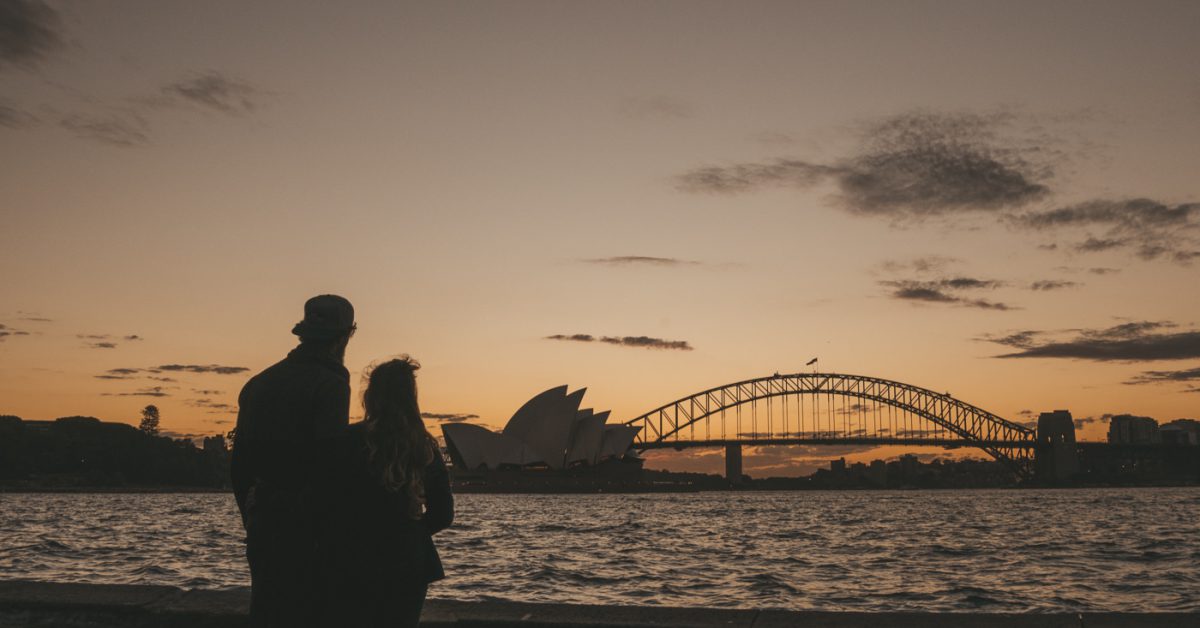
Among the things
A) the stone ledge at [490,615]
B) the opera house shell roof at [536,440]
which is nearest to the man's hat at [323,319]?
the stone ledge at [490,615]

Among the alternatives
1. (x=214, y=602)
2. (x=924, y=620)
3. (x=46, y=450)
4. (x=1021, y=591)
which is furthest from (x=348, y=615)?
(x=46, y=450)

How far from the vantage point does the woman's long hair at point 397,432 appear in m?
3.39

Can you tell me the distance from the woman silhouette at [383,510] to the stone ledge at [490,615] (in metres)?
1.66

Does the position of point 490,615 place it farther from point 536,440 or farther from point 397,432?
point 536,440

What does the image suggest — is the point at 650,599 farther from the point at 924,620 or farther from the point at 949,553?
the point at 949,553

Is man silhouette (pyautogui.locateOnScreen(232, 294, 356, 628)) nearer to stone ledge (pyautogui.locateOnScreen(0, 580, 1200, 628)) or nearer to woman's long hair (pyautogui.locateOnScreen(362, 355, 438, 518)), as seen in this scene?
Answer: woman's long hair (pyautogui.locateOnScreen(362, 355, 438, 518))

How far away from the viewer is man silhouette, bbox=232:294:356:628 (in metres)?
3.32

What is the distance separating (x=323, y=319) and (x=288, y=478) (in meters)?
0.54

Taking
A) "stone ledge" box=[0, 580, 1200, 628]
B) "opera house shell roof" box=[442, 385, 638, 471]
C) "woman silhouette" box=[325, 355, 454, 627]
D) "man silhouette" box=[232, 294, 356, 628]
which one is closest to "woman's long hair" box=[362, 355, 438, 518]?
"woman silhouette" box=[325, 355, 454, 627]

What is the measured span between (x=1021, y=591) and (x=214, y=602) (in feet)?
39.9

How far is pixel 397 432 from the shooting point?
3408mm

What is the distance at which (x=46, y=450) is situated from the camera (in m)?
134

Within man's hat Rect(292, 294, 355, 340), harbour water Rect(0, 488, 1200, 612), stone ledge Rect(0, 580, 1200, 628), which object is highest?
man's hat Rect(292, 294, 355, 340)

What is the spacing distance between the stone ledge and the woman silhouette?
5.43 ft
